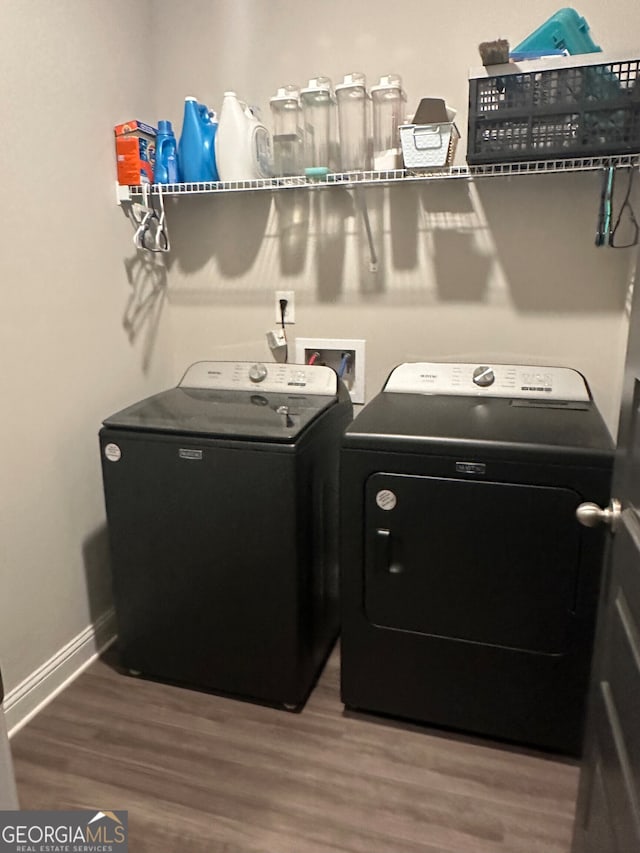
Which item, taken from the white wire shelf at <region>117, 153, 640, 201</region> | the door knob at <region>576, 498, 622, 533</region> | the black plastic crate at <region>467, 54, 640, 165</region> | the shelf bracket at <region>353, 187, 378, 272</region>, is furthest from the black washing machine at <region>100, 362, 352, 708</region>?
the black plastic crate at <region>467, 54, 640, 165</region>

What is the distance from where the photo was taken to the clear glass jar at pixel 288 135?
204 cm

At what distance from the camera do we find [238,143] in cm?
207

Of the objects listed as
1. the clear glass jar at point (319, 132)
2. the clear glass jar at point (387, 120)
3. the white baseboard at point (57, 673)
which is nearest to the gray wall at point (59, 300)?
the white baseboard at point (57, 673)

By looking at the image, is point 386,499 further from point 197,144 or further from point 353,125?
point 197,144

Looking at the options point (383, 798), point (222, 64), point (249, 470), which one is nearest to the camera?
point (383, 798)

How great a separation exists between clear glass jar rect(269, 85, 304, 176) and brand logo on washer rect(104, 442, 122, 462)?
1.03 meters

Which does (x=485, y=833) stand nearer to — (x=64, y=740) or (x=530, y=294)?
(x=64, y=740)

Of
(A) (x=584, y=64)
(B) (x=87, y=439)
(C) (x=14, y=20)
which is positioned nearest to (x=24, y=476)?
(B) (x=87, y=439)

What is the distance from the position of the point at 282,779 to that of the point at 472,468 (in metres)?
0.95

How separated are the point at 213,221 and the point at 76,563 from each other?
1291mm

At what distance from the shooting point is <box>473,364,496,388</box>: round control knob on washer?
6.63 feet

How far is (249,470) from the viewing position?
1759 mm

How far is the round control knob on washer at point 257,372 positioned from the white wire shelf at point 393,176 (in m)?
0.59

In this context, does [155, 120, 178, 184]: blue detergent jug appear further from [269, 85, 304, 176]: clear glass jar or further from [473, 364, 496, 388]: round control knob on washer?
[473, 364, 496, 388]: round control knob on washer
